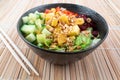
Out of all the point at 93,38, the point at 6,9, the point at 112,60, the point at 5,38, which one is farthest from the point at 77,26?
the point at 6,9

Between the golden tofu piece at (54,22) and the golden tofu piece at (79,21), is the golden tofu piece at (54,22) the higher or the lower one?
the higher one

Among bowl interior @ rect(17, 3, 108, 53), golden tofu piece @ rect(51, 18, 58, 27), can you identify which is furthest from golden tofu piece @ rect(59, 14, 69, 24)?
bowl interior @ rect(17, 3, 108, 53)

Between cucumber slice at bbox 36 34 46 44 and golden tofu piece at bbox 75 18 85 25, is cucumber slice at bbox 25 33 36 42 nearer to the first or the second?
cucumber slice at bbox 36 34 46 44

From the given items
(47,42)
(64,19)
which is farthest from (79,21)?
(47,42)

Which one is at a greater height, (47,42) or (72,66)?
(47,42)

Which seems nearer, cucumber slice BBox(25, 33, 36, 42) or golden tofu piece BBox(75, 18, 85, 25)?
cucumber slice BBox(25, 33, 36, 42)

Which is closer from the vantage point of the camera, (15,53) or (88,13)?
(15,53)

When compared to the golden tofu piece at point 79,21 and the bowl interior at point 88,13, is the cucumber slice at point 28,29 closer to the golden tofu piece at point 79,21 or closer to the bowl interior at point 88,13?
the bowl interior at point 88,13

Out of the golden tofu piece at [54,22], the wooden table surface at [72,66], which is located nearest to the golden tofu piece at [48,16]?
the golden tofu piece at [54,22]

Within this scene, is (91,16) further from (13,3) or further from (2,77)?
(13,3)

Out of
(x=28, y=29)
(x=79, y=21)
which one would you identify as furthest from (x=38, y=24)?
(x=79, y=21)

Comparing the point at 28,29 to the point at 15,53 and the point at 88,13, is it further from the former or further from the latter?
the point at 88,13

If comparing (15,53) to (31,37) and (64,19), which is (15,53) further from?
(64,19)
